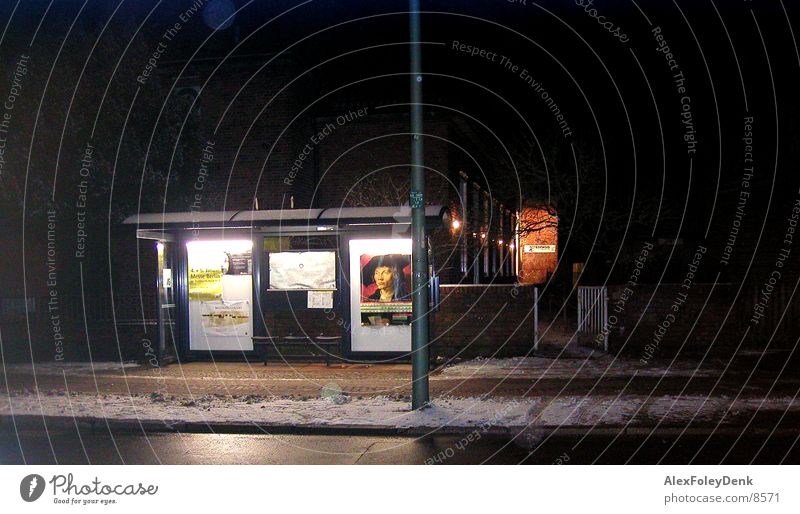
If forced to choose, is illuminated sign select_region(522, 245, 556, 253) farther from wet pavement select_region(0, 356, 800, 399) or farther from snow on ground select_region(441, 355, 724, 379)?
wet pavement select_region(0, 356, 800, 399)

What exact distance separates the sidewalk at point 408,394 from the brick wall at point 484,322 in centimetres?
44

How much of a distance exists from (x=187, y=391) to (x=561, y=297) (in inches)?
715

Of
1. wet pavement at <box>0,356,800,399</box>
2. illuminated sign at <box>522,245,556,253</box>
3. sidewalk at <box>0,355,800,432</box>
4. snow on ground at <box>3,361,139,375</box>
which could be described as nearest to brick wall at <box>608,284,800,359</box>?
sidewalk at <box>0,355,800,432</box>

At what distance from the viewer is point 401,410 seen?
10.3m

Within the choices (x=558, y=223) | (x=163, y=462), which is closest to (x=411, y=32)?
(x=163, y=462)

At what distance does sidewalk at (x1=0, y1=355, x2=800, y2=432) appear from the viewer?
962 cm

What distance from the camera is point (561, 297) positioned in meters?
27.6

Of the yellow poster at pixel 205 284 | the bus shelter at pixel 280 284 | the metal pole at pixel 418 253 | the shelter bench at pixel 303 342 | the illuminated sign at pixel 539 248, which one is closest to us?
the metal pole at pixel 418 253

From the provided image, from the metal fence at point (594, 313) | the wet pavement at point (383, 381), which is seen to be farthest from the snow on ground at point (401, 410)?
the metal fence at point (594, 313)

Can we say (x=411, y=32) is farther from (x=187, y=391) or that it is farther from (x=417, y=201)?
(x=187, y=391)

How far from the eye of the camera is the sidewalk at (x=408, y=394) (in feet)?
31.6

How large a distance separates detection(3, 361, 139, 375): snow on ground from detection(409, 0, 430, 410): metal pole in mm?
7678

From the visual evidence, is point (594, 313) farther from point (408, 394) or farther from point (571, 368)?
point (408, 394)

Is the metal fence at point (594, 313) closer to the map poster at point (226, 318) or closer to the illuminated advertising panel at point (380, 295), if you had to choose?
the illuminated advertising panel at point (380, 295)
